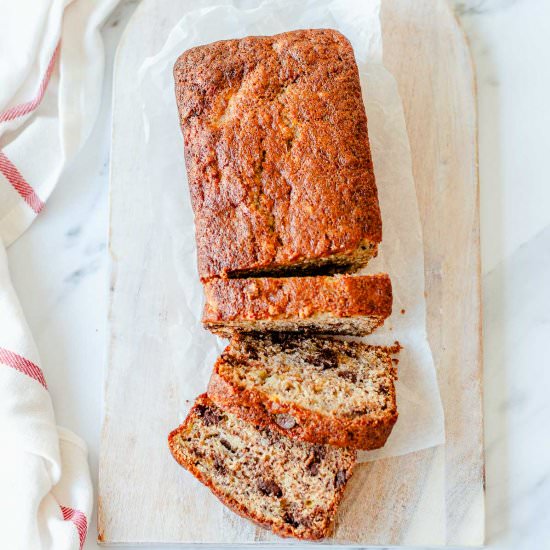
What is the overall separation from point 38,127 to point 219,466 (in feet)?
6.40

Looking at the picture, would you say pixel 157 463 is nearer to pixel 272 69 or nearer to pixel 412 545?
pixel 412 545

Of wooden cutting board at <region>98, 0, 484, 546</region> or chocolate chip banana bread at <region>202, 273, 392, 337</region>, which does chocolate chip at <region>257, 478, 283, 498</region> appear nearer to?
wooden cutting board at <region>98, 0, 484, 546</region>

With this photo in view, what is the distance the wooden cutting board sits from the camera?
365cm

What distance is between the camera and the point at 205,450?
3.58 metres

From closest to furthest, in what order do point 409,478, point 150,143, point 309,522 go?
point 309,522 → point 409,478 → point 150,143

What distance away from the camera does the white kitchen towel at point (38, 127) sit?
3.75m

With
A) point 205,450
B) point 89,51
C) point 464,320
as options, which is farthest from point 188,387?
point 89,51

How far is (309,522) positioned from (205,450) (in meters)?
0.56

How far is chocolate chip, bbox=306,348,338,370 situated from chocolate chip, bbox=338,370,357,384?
6cm

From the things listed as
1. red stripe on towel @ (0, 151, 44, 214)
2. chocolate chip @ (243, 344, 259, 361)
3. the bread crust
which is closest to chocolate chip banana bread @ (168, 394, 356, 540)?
the bread crust

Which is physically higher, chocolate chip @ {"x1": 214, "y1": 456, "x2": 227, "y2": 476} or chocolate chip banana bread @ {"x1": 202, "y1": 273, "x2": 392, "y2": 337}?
chocolate chip banana bread @ {"x1": 202, "y1": 273, "x2": 392, "y2": 337}

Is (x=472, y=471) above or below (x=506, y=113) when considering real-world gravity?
below

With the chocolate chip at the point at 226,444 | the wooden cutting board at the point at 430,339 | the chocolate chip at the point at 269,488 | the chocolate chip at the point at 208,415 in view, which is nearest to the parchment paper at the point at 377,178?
the wooden cutting board at the point at 430,339

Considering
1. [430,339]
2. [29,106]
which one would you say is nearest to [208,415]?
[430,339]
